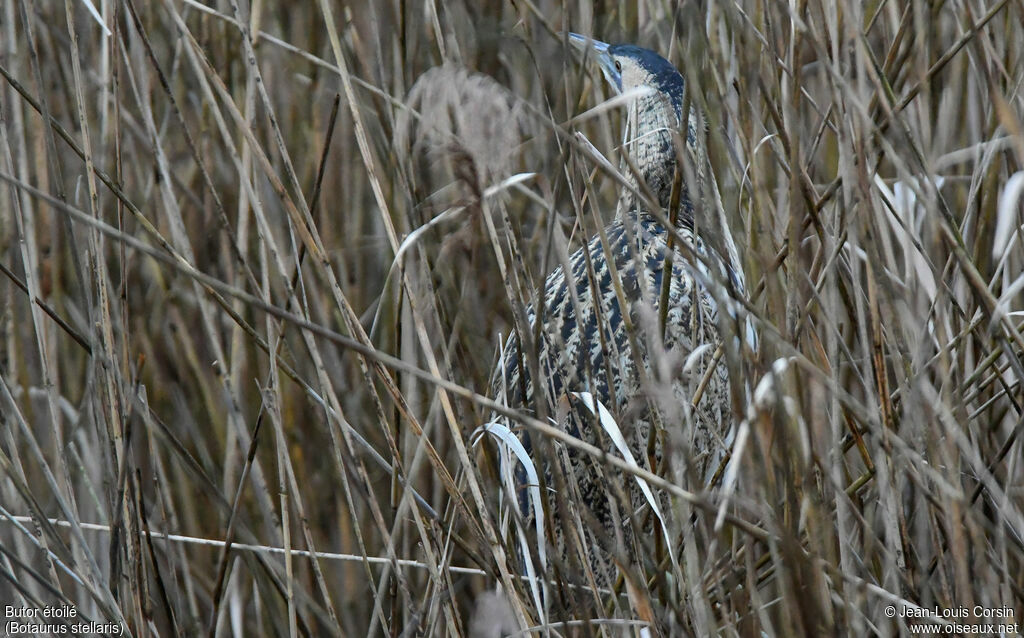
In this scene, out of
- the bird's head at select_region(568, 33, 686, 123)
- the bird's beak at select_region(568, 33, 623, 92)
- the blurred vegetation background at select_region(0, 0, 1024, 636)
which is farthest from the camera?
the bird's beak at select_region(568, 33, 623, 92)

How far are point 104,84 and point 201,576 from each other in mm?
675

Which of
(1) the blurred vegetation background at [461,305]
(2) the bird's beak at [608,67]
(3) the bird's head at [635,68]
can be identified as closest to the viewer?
(1) the blurred vegetation background at [461,305]

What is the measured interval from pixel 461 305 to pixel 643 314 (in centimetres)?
40

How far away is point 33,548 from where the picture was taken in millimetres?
1229

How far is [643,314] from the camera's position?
1.51ft

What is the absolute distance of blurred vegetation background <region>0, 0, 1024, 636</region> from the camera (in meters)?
0.54

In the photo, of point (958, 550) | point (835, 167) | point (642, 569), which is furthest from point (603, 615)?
point (835, 167)

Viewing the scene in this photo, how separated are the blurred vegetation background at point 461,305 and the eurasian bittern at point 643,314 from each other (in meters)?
0.03

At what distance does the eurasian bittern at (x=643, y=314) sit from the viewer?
1.79 feet

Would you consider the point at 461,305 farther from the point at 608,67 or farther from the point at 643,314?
the point at 608,67

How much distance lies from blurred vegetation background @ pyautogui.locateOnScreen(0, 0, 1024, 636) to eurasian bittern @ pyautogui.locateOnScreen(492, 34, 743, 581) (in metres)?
0.03

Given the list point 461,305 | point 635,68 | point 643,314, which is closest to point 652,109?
point 635,68

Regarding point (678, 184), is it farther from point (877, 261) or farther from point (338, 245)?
point (338, 245)

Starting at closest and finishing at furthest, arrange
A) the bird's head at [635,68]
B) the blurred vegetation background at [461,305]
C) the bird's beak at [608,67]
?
the blurred vegetation background at [461,305], the bird's head at [635,68], the bird's beak at [608,67]
